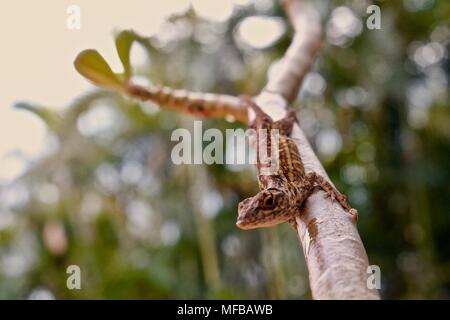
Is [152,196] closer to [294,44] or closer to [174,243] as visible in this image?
[174,243]

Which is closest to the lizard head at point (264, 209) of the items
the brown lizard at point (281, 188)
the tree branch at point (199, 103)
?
the brown lizard at point (281, 188)

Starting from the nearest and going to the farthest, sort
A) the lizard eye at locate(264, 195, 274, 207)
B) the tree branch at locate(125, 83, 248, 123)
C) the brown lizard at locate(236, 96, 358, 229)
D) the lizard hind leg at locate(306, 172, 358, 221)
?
the lizard hind leg at locate(306, 172, 358, 221) < the brown lizard at locate(236, 96, 358, 229) < the lizard eye at locate(264, 195, 274, 207) < the tree branch at locate(125, 83, 248, 123)

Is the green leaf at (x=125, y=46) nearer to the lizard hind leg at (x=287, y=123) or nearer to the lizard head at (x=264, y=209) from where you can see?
the lizard hind leg at (x=287, y=123)

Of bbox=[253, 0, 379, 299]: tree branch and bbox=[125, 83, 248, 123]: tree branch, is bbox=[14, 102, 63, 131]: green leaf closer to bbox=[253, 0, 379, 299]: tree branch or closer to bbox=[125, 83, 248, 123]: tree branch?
bbox=[125, 83, 248, 123]: tree branch

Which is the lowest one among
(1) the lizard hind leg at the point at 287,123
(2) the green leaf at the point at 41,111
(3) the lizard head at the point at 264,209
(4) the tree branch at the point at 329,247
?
(4) the tree branch at the point at 329,247

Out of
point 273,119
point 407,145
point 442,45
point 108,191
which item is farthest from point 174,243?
point 273,119

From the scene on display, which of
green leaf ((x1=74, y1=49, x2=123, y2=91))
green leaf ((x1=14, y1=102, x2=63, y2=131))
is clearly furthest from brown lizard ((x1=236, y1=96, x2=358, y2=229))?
green leaf ((x1=14, y1=102, x2=63, y2=131))

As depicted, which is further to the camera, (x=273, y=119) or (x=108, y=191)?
(x=108, y=191)
